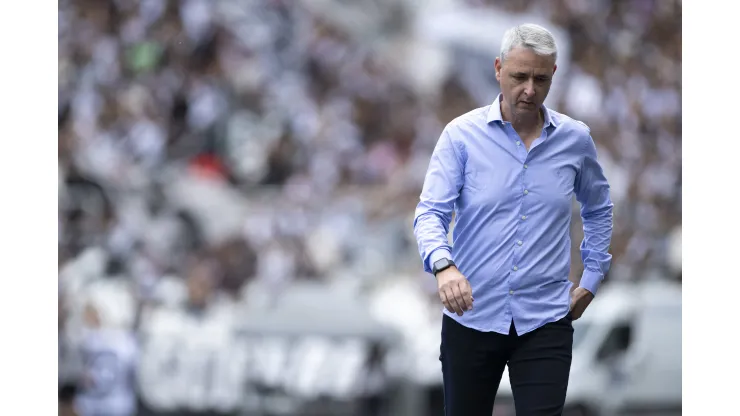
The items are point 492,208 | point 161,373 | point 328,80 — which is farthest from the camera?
point 328,80

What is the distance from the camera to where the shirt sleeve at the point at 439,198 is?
12.5 feet

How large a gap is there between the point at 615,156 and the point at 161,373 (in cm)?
465

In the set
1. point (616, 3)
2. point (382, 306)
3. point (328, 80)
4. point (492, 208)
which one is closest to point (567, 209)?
point (492, 208)

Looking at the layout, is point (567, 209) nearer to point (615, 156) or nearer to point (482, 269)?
point (482, 269)

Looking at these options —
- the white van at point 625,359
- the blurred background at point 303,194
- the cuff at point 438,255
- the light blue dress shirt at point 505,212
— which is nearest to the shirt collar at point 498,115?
the light blue dress shirt at point 505,212

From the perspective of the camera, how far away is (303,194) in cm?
1166

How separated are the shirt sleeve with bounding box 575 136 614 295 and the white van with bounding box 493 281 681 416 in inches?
246

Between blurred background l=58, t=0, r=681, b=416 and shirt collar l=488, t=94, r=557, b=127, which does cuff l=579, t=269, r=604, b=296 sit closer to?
shirt collar l=488, t=94, r=557, b=127

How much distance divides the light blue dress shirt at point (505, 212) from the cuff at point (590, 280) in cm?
19

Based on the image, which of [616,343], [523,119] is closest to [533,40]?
[523,119]

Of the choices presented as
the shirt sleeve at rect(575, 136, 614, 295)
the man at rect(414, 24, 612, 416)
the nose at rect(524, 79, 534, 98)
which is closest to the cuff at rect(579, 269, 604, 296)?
the shirt sleeve at rect(575, 136, 614, 295)

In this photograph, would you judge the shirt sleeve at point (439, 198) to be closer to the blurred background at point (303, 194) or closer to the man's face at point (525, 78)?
the man's face at point (525, 78)

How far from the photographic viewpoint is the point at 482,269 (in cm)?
393

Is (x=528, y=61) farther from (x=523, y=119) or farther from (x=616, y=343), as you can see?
(x=616, y=343)
